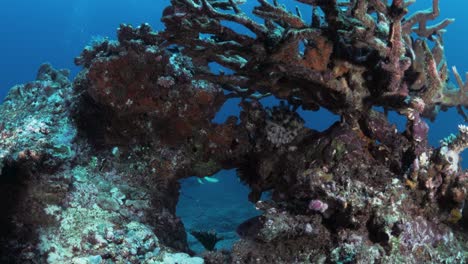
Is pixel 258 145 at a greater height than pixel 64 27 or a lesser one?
lesser

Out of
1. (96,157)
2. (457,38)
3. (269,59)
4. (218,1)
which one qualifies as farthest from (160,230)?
(457,38)

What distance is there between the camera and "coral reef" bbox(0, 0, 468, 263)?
3459mm

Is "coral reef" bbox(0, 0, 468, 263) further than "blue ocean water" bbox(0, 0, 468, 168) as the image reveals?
No

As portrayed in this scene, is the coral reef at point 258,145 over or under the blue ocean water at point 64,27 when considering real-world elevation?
under

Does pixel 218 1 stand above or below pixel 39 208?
above

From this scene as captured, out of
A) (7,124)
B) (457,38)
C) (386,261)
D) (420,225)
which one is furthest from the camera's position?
(457,38)

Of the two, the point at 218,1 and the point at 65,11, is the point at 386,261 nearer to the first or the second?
the point at 218,1

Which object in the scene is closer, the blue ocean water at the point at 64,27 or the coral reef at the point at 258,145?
the coral reef at the point at 258,145

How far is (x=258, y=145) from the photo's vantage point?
496 centimetres

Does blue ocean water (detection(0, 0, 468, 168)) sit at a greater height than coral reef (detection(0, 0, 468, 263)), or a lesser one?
greater

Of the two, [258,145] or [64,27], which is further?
[64,27]

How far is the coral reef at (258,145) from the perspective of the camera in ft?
11.3

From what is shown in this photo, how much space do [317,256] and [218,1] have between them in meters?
2.89

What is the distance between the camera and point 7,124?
185 inches
